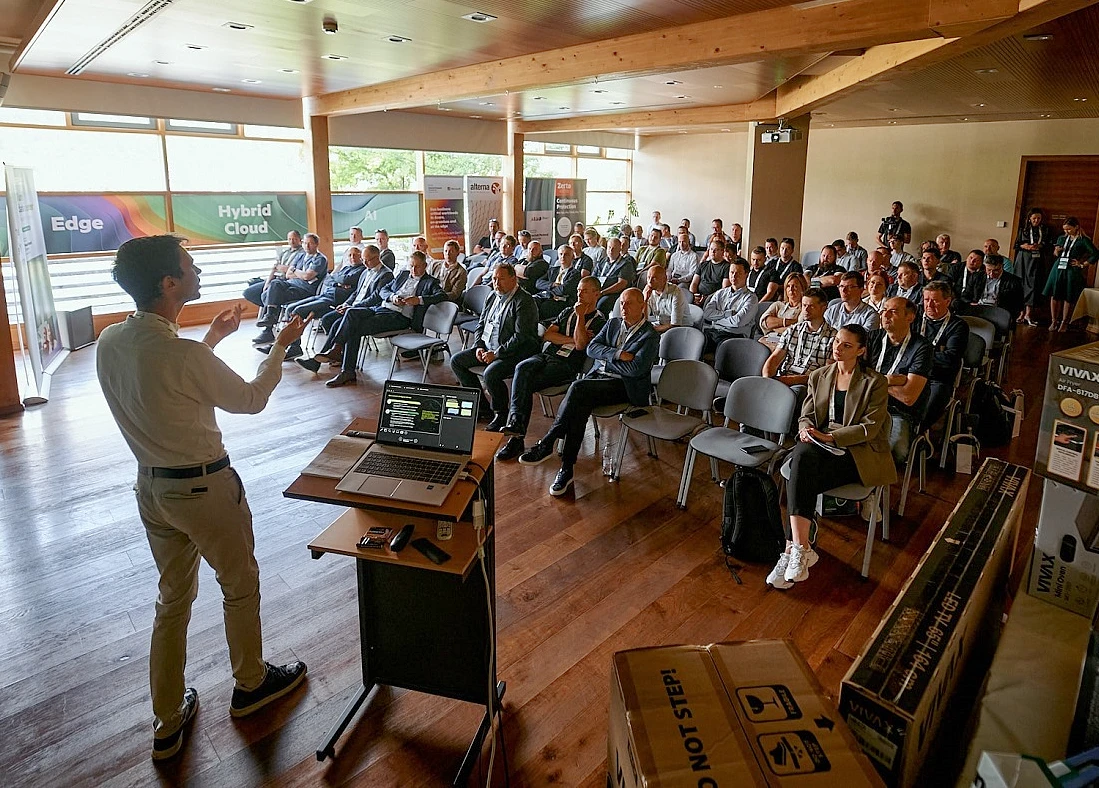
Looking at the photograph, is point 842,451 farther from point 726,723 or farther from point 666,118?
point 666,118

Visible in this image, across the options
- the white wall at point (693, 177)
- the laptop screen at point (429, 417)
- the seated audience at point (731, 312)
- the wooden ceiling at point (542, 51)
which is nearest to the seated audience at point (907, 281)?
the seated audience at point (731, 312)

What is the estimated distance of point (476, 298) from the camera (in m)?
7.75

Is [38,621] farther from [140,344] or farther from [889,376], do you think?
[889,376]

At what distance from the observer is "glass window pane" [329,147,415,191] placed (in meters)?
11.9

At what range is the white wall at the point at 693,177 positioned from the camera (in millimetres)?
16250

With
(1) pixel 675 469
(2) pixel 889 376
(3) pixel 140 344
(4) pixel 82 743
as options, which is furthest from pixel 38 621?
(2) pixel 889 376

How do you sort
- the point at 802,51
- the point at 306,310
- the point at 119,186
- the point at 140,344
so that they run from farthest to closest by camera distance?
the point at 119,186 → the point at 306,310 → the point at 802,51 → the point at 140,344

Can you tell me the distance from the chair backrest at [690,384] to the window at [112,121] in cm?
804

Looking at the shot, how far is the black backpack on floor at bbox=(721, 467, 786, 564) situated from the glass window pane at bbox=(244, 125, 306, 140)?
9083 mm

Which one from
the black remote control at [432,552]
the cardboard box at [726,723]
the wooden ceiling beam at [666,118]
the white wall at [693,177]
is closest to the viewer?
the cardboard box at [726,723]

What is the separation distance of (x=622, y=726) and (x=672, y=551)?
2.62 metres

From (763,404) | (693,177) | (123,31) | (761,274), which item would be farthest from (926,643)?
(693,177)

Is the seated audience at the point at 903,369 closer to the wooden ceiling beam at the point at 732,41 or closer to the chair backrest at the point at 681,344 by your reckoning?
the chair backrest at the point at 681,344

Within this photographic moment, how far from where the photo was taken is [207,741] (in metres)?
2.56
